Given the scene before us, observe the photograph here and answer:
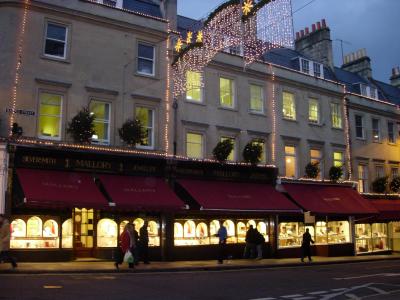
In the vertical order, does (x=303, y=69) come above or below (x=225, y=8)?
above

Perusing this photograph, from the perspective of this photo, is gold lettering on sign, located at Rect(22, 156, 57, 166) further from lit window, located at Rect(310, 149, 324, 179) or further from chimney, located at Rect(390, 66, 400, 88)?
chimney, located at Rect(390, 66, 400, 88)

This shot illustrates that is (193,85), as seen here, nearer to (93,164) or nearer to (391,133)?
(93,164)

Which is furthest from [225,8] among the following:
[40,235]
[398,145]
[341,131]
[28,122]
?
[398,145]

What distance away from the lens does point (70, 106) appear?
20.8 m

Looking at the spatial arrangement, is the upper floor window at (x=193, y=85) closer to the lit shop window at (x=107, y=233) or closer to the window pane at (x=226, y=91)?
the window pane at (x=226, y=91)

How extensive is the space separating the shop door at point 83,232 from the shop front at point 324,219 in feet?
33.7

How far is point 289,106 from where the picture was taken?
94.9 feet

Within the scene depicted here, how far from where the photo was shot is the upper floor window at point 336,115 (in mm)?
31500

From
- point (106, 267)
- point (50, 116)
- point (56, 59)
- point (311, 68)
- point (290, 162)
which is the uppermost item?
point (311, 68)

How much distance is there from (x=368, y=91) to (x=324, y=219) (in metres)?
11.8

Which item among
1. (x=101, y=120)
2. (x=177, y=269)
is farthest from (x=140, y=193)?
(x=177, y=269)

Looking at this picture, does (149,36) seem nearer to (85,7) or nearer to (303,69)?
(85,7)

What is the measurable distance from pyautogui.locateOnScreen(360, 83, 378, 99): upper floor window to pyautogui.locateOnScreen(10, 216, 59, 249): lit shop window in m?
24.2

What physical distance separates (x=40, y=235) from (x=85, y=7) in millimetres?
9907
